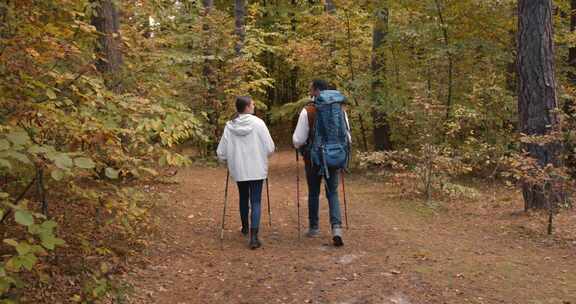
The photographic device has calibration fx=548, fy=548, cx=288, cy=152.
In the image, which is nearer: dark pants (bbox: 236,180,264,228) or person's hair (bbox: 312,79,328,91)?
dark pants (bbox: 236,180,264,228)

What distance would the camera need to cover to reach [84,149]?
4.80m

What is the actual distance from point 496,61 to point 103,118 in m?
10.2

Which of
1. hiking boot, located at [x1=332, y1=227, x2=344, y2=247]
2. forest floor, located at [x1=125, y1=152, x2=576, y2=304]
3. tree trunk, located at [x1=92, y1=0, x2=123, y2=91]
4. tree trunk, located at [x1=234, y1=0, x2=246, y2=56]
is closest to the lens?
forest floor, located at [x1=125, y1=152, x2=576, y2=304]

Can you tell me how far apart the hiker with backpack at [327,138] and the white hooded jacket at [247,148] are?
0.46m

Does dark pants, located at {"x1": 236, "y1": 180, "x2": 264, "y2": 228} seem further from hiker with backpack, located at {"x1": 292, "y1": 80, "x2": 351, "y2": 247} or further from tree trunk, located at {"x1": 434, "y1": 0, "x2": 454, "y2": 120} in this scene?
tree trunk, located at {"x1": 434, "y1": 0, "x2": 454, "y2": 120}

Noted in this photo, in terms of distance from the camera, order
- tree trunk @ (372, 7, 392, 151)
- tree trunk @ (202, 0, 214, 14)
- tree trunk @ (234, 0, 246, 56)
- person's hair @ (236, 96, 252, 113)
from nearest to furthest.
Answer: person's hair @ (236, 96, 252, 113)
tree trunk @ (372, 7, 392, 151)
tree trunk @ (202, 0, 214, 14)
tree trunk @ (234, 0, 246, 56)

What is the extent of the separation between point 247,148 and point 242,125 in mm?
310

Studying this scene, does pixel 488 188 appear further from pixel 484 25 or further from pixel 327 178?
pixel 327 178

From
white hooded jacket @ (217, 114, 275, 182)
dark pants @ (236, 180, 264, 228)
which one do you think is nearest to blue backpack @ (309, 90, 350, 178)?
white hooded jacket @ (217, 114, 275, 182)

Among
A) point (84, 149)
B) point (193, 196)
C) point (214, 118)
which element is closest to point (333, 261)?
point (84, 149)

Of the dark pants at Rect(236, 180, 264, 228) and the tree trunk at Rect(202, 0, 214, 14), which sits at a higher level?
the tree trunk at Rect(202, 0, 214, 14)

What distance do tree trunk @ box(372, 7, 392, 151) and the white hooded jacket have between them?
262 inches

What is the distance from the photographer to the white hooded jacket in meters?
6.95

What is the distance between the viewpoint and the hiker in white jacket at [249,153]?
22.8ft
